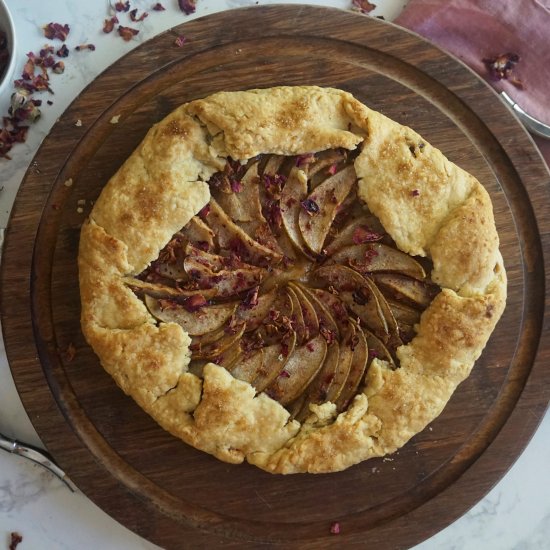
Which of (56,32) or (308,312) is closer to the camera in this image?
(308,312)

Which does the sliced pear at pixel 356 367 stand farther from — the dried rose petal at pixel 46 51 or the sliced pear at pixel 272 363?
the dried rose petal at pixel 46 51

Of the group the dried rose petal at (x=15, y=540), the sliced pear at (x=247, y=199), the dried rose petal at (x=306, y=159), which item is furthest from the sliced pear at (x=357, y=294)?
the dried rose petal at (x=15, y=540)

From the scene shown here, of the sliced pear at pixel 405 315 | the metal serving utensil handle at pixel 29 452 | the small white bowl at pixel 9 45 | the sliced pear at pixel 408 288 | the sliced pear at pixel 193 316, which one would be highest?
the small white bowl at pixel 9 45

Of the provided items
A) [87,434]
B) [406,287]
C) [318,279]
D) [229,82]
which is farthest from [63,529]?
[229,82]

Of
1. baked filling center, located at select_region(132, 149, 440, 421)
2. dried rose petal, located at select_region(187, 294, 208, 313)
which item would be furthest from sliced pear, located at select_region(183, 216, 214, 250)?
dried rose petal, located at select_region(187, 294, 208, 313)

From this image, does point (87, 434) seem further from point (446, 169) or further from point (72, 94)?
point (446, 169)

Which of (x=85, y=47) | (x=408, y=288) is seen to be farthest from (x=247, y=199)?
(x=85, y=47)

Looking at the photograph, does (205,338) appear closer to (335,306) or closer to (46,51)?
(335,306)

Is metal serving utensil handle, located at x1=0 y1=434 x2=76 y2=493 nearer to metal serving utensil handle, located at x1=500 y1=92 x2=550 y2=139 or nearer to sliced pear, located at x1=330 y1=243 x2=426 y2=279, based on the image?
sliced pear, located at x1=330 y1=243 x2=426 y2=279
